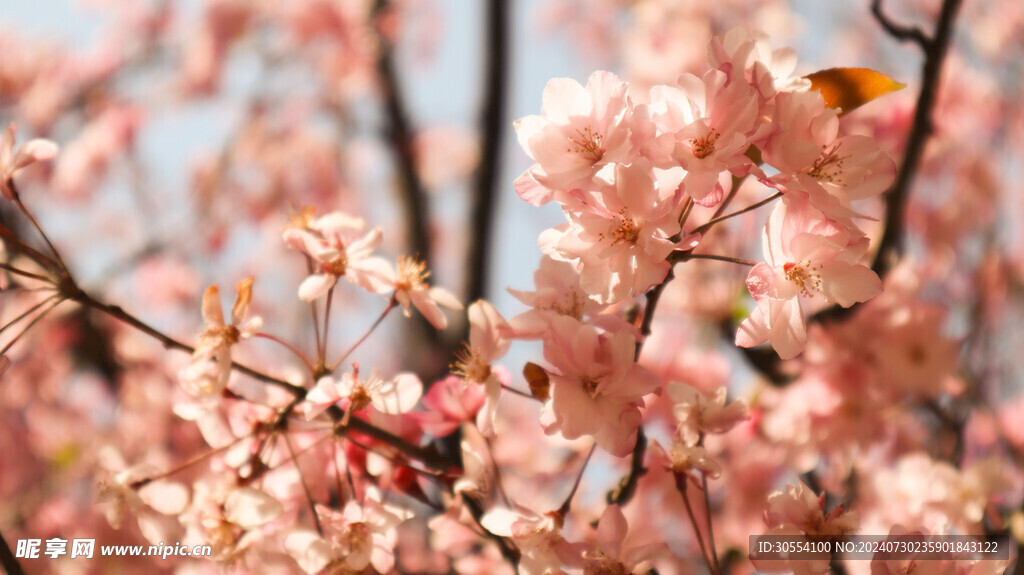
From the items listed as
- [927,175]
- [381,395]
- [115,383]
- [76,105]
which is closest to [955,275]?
[927,175]

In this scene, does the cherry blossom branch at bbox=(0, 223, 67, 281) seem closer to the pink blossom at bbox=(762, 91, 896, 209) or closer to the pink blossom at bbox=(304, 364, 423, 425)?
the pink blossom at bbox=(304, 364, 423, 425)

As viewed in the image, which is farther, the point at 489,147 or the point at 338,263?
the point at 489,147

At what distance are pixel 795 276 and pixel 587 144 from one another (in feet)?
0.71

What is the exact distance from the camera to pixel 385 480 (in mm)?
875

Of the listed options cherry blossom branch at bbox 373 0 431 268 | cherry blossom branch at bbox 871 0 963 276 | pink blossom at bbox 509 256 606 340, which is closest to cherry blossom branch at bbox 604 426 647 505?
pink blossom at bbox 509 256 606 340

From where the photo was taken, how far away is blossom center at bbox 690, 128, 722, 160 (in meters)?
0.60

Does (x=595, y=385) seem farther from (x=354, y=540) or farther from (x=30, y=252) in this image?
(x=30, y=252)

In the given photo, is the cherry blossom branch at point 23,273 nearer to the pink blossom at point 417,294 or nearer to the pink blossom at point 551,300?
the pink blossom at point 417,294

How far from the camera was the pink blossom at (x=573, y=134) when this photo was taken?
0.63 meters

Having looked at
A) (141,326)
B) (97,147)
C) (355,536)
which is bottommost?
(97,147)

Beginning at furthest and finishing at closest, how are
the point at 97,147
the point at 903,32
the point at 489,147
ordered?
the point at 97,147
the point at 489,147
the point at 903,32

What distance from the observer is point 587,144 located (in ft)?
2.16

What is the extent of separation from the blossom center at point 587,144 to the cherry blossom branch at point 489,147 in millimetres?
1492

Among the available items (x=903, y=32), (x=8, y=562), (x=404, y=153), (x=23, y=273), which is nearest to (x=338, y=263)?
(x=23, y=273)
